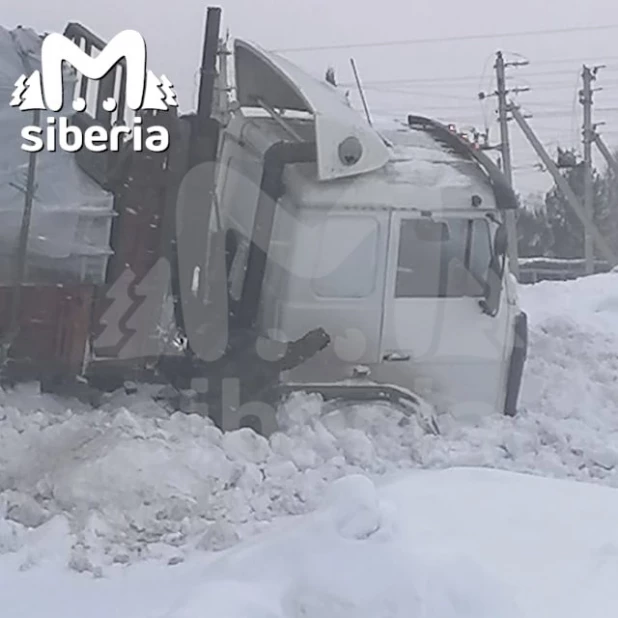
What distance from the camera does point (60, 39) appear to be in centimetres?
767

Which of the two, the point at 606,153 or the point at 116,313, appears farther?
the point at 606,153

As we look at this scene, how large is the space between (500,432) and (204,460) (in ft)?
7.50

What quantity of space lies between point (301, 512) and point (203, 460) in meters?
0.71

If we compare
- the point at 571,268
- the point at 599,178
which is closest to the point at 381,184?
the point at 571,268

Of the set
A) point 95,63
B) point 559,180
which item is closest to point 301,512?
point 95,63

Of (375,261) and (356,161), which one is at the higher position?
(356,161)

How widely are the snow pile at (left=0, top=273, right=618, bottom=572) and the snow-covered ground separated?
0.04 ft

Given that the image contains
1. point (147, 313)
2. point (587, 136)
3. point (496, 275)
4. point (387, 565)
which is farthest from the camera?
point (587, 136)

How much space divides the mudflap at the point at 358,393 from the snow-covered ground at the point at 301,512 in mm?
77

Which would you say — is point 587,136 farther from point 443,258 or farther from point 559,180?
point 443,258

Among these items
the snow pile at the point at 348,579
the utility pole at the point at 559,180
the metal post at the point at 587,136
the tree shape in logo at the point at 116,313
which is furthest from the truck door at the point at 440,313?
the metal post at the point at 587,136

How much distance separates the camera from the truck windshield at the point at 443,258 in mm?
7844

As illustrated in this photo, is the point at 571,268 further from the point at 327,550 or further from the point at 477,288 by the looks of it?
the point at 327,550

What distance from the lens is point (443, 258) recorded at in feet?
26.0
